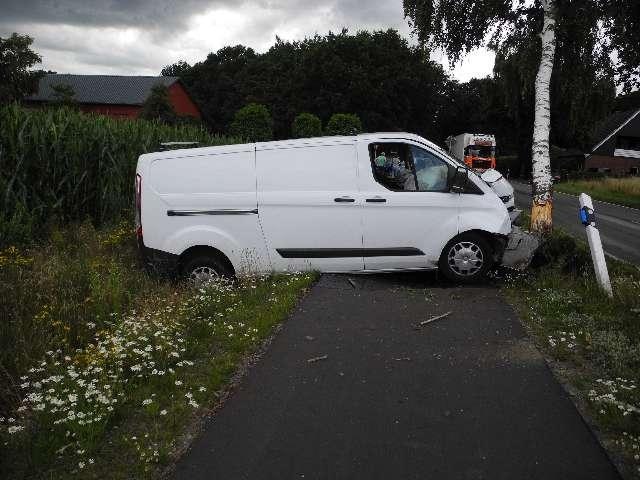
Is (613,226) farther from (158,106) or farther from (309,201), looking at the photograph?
(158,106)

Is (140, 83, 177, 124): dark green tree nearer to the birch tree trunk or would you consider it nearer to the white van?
the birch tree trunk

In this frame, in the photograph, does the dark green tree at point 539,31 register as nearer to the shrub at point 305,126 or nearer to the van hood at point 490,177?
the van hood at point 490,177

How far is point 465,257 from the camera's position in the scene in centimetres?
826

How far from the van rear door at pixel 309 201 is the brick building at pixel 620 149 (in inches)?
2325

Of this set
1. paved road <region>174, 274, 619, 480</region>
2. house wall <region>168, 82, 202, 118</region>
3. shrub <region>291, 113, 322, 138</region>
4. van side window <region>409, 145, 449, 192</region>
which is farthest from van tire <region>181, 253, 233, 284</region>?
house wall <region>168, 82, 202, 118</region>

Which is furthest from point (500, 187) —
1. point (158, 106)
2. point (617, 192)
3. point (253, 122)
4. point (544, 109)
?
point (253, 122)

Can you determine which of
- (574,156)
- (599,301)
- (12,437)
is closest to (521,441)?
(12,437)

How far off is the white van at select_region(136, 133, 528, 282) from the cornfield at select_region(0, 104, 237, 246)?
3.29 m

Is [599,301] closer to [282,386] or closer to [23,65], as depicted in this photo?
[282,386]

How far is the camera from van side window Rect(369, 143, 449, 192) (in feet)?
27.0

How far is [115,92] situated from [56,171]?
60.8 m

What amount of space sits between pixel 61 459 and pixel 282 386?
1703 mm

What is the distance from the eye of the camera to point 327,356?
213 inches

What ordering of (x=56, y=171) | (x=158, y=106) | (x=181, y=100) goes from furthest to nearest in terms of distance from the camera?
(x=181, y=100) → (x=158, y=106) → (x=56, y=171)
